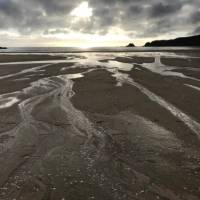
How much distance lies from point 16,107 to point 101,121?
168 inches

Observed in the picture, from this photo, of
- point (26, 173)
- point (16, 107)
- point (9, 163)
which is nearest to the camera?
point (26, 173)

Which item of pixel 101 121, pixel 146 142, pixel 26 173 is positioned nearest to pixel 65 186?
pixel 26 173

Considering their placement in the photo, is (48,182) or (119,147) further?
(119,147)

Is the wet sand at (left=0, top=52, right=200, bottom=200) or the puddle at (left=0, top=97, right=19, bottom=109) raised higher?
the wet sand at (left=0, top=52, right=200, bottom=200)

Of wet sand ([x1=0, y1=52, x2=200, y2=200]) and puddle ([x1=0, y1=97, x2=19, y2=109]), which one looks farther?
puddle ([x1=0, y1=97, x2=19, y2=109])

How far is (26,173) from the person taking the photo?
6406mm

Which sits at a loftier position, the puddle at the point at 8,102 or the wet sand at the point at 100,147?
the wet sand at the point at 100,147

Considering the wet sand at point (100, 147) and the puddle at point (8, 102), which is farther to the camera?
the puddle at point (8, 102)

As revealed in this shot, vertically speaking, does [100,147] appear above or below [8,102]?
above

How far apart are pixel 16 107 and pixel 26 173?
6.73 meters

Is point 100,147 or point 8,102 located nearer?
point 100,147

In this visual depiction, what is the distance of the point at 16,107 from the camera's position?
12.7 m

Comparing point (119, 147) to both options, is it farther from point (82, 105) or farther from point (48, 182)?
point (82, 105)

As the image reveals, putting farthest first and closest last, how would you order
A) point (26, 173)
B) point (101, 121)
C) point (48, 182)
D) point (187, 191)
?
point (101, 121), point (26, 173), point (48, 182), point (187, 191)
